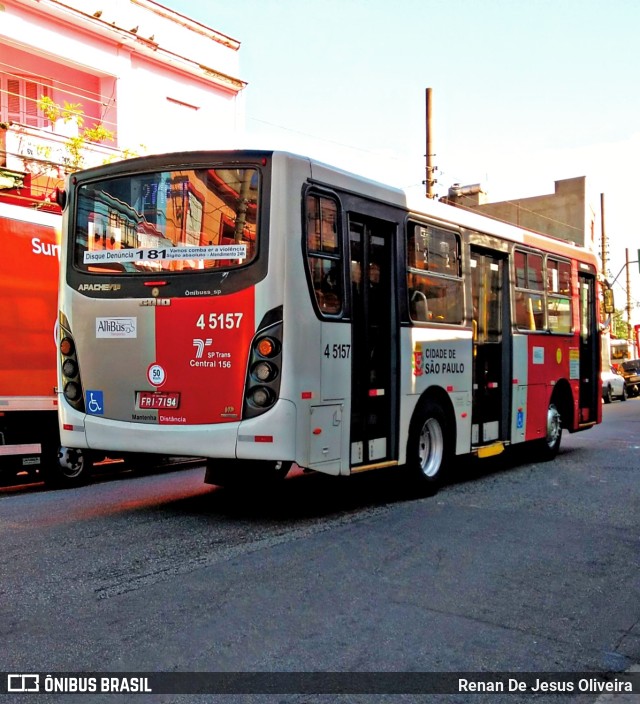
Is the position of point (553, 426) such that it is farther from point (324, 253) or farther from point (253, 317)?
point (253, 317)

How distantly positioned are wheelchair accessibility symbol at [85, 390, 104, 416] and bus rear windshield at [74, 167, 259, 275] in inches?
43.6

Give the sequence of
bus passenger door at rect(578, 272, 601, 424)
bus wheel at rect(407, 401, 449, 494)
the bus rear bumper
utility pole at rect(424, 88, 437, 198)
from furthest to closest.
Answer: utility pole at rect(424, 88, 437, 198)
bus passenger door at rect(578, 272, 601, 424)
bus wheel at rect(407, 401, 449, 494)
the bus rear bumper

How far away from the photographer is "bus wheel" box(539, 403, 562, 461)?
39.3ft

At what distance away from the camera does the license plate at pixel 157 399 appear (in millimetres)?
7027

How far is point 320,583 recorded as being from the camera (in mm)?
5402

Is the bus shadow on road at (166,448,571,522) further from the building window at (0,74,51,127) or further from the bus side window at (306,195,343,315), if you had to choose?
the building window at (0,74,51,127)

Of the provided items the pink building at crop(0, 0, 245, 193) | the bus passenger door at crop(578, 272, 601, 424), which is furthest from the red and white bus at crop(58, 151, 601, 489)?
the pink building at crop(0, 0, 245, 193)

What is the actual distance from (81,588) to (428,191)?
19990mm

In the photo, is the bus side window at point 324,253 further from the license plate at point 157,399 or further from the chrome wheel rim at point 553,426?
the chrome wheel rim at point 553,426

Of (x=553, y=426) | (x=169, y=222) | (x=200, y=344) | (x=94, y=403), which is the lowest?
(x=553, y=426)

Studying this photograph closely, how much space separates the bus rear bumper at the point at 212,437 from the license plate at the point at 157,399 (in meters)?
0.17

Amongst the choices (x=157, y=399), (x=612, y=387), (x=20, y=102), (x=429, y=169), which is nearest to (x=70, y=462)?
(x=157, y=399)

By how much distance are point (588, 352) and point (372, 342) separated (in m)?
6.75

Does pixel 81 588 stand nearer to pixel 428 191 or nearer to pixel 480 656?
pixel 480 656
